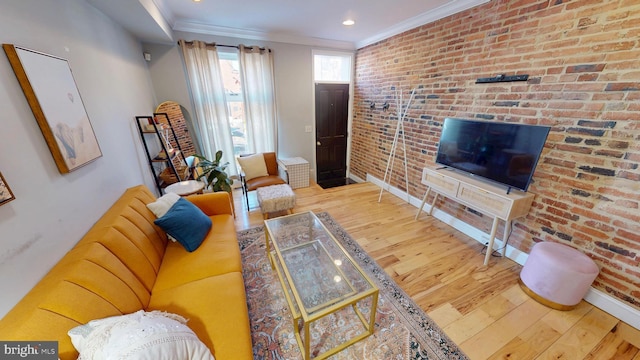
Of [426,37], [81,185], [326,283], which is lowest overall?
[326,283]

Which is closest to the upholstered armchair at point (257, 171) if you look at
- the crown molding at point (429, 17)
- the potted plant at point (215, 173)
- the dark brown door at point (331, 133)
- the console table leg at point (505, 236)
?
the potted plant at point (215, 173)

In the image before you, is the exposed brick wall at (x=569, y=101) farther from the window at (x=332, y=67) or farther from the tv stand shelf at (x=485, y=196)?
the window at (x=332, y=67)

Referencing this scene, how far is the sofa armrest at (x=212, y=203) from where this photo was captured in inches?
88.0

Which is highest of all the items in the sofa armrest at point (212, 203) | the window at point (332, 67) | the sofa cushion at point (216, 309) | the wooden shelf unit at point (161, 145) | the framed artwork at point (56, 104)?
the window at point (332, 67)

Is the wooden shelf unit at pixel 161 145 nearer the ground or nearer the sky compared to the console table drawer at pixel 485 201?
nearer the sky

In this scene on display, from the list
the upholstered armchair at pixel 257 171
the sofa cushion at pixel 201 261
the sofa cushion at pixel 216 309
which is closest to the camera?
the sofa cushion at pixel 216 309

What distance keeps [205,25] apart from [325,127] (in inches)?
96.4

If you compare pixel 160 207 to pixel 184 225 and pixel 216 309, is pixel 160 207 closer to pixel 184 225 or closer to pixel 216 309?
pixel 184 225

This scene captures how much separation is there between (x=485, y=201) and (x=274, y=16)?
3241mm

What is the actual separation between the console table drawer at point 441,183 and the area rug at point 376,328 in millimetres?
1221

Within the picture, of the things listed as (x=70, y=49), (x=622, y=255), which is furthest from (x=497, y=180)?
(x=70, y=49)

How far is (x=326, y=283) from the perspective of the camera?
166 centimetres

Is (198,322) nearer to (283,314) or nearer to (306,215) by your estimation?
(283,314)

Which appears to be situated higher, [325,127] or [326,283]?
[325,127]
